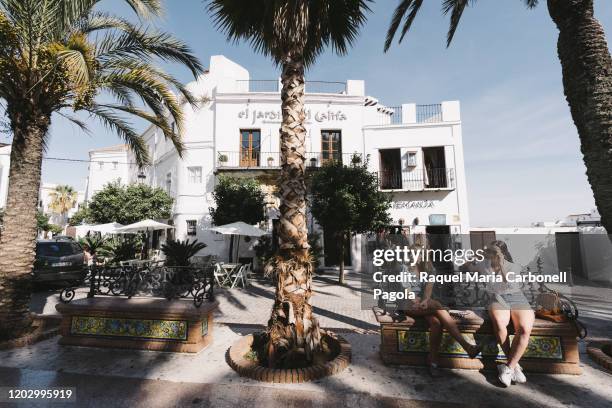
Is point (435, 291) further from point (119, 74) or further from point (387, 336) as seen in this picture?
point (119, 74)

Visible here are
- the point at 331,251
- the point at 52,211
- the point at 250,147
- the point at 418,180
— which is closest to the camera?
the point at 331,251

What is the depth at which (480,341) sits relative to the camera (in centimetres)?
372

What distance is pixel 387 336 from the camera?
12.7 feet

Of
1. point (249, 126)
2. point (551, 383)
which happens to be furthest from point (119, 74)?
point (249, 126)

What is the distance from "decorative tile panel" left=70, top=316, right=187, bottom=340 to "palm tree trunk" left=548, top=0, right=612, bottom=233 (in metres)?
5.98

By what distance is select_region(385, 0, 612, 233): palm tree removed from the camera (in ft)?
12.3

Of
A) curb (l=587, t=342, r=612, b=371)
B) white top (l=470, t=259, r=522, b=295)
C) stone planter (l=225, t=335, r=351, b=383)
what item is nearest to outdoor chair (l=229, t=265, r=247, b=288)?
stone planter (l=225, t=335, r=351, b=383)

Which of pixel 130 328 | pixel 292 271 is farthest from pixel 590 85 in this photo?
pixel 130 328

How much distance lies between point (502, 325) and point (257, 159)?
13957 millimetres

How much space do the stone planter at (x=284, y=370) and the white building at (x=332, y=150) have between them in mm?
11309

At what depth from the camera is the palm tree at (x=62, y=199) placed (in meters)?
39.8

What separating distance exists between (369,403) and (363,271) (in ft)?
39.1

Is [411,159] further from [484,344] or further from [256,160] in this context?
[484,344]

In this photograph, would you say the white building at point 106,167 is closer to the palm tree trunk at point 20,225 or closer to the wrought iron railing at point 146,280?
the palm tree trunk at point 20,225
